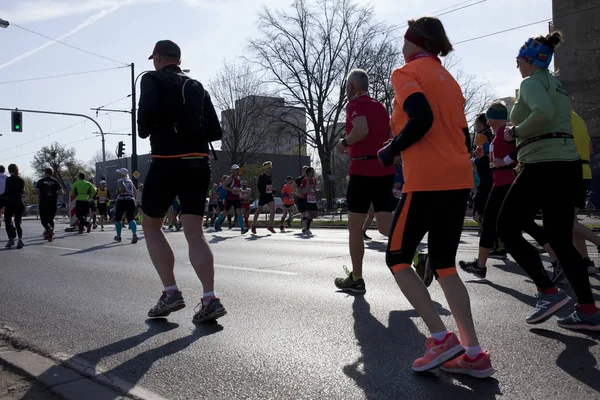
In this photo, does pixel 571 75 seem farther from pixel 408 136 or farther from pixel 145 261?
pixel 408 136

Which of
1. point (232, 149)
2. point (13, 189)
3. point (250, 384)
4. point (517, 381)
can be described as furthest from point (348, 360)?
point (232, 149)

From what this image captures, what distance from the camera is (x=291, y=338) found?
4.02 meters

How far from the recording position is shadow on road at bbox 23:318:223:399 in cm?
327

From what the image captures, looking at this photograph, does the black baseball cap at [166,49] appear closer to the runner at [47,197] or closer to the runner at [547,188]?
the runner at [547,188]

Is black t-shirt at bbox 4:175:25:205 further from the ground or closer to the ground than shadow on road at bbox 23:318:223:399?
further from the ground

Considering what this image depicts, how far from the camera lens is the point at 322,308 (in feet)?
16.3

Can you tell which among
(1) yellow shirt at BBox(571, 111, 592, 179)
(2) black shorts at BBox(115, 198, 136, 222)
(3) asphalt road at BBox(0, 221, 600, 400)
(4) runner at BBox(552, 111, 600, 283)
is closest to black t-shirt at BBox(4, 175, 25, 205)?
(2) black shorts at BBox(115, 198, 136, 222)

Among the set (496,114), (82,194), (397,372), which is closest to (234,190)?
(82,194)

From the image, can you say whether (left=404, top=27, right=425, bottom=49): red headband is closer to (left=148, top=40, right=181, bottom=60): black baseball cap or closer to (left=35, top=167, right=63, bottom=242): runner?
(left=148, top=40, right=181, bottom=60): black baseball cap

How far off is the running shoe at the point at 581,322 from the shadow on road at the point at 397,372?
986 millimetres

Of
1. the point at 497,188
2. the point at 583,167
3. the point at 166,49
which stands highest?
the point at 166,49

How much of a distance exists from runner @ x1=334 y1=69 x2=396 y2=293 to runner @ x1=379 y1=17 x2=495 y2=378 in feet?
6.21

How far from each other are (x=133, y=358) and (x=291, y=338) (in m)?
1.05

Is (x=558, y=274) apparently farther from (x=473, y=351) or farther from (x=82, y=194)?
(x=82, y=194)
